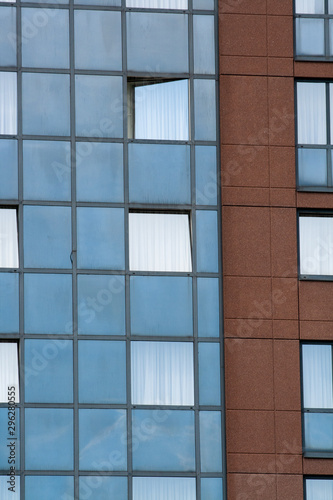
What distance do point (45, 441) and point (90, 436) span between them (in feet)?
3.26

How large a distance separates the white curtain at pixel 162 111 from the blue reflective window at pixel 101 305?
369cm

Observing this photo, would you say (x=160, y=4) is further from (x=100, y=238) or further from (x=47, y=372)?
(x=47, y=372)

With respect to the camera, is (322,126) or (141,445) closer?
(141,445)

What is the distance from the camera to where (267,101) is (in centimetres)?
3039

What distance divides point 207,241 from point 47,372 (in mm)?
4767

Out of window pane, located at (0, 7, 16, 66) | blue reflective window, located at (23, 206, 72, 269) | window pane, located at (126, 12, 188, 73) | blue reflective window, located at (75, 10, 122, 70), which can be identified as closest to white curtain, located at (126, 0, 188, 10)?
window pane, located at (126, 12, 188, 73)

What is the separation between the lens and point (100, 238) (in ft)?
96.7

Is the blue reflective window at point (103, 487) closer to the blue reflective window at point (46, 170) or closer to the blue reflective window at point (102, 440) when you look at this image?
the blue reflective window at point (102, 440)

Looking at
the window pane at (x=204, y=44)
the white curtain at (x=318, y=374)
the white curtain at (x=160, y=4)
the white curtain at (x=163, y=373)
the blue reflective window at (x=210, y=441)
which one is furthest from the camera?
the white curtain at (x=160, y=4)

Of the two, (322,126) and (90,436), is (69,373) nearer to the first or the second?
(90,436)

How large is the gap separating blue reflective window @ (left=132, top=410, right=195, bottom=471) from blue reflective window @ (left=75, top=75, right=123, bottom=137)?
258 inches

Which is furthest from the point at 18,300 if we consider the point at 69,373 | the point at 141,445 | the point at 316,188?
the point at 316,188

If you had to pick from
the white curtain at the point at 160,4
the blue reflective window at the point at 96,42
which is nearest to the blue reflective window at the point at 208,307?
the blue reflective window at the point at 96,42

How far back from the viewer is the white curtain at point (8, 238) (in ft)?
96.1
